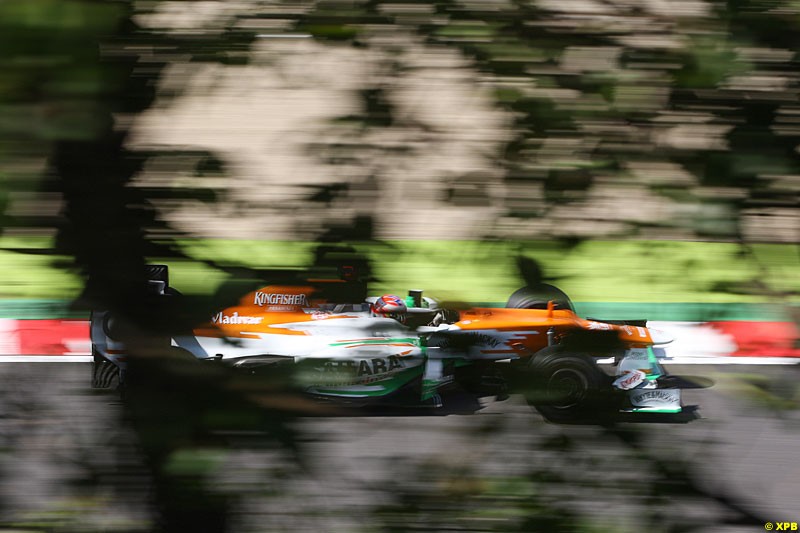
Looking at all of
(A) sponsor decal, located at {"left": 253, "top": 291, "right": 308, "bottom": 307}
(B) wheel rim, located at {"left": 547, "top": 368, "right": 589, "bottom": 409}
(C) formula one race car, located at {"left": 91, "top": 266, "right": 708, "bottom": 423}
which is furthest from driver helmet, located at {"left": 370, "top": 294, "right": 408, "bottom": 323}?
(B) wheel rim, located at {"left": 547, "top": 368, "right": 589, "bottom": 409}

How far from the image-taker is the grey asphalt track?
108cm

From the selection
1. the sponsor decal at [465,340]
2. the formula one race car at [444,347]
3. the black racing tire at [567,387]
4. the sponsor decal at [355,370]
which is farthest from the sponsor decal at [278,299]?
the black racing tire at [567,387]

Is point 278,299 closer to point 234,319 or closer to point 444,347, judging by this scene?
point 234,319

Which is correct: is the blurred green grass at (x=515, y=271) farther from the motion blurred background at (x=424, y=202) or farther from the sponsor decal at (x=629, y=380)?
the sponsor decal at (x=629, y=380)

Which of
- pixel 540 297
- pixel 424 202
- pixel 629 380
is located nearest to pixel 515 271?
pixel 540 297

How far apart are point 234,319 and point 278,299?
0.11 meters

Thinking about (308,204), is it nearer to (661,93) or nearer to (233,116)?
(233,116)

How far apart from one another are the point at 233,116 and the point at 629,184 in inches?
23.1

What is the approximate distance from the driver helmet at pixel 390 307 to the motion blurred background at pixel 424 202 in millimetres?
23

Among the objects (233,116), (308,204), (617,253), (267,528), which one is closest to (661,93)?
(617,253)

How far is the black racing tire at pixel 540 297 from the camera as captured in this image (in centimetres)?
100

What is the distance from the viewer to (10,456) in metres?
1.17

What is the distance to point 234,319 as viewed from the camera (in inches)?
43.6

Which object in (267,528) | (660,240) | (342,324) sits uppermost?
(660,240)
